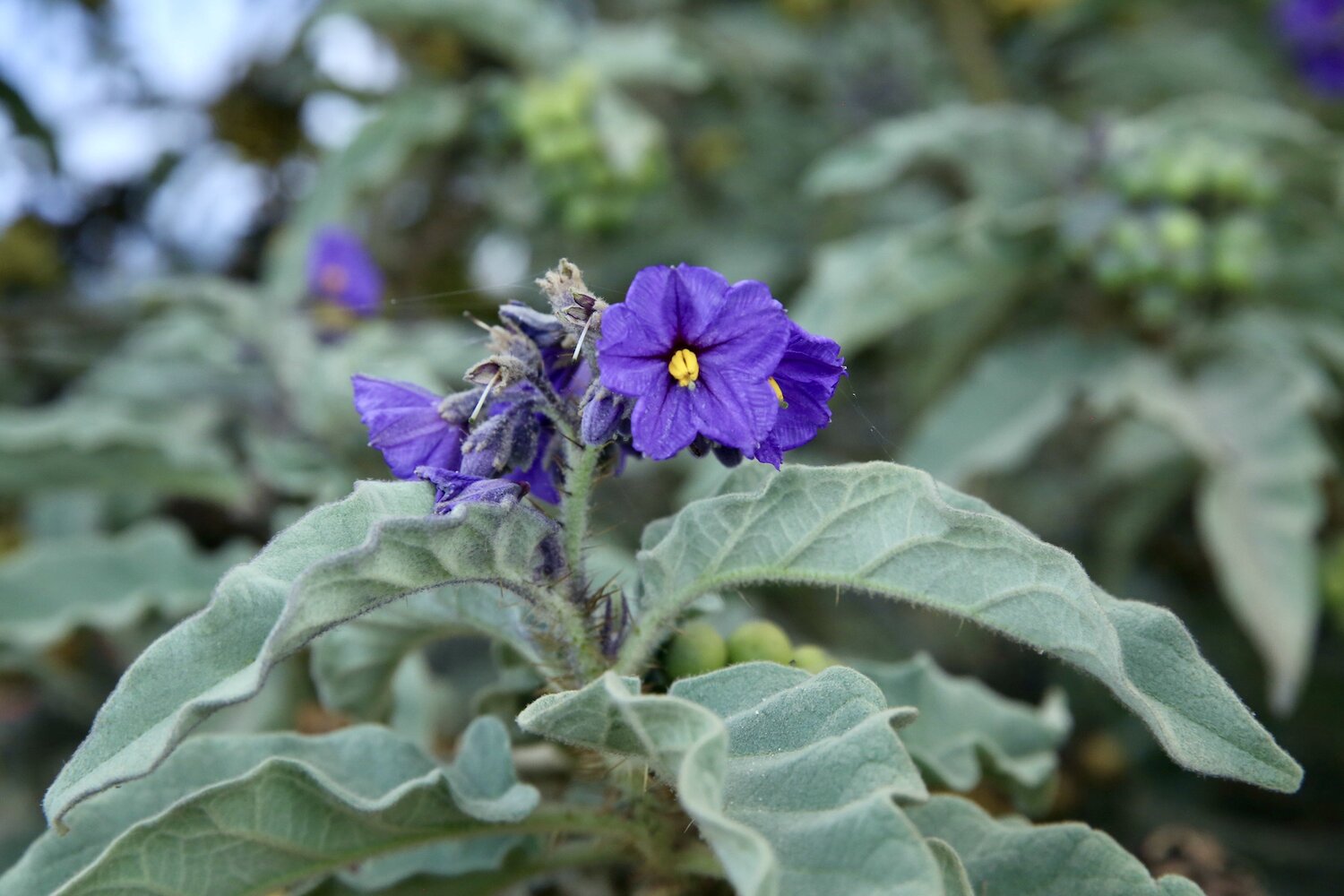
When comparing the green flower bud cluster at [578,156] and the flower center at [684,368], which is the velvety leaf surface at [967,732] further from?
the green flower bud cluster at [578,156]

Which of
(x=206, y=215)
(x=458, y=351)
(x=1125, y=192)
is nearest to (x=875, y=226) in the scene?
(x=1125, y=192)

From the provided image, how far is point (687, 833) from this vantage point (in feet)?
3.37

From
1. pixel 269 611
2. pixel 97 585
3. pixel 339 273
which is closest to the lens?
pixel 269 611

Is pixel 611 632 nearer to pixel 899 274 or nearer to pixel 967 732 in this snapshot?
pixel 967 732

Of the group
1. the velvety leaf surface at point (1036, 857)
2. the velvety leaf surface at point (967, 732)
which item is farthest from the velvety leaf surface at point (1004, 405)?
the velvety leaf surface at point (1036, 857)

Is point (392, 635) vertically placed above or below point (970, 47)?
below

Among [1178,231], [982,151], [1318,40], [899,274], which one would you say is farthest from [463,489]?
[1318,40]

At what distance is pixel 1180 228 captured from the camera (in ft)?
6.44

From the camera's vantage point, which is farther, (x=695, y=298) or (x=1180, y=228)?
(x=1180, y=228)

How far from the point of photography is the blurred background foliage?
6.09 ft

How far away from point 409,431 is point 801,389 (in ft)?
1.00

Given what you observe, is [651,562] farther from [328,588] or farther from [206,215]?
[206,215]

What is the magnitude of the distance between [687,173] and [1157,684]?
8.06 feet

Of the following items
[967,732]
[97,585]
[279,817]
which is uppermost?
[279,817]
